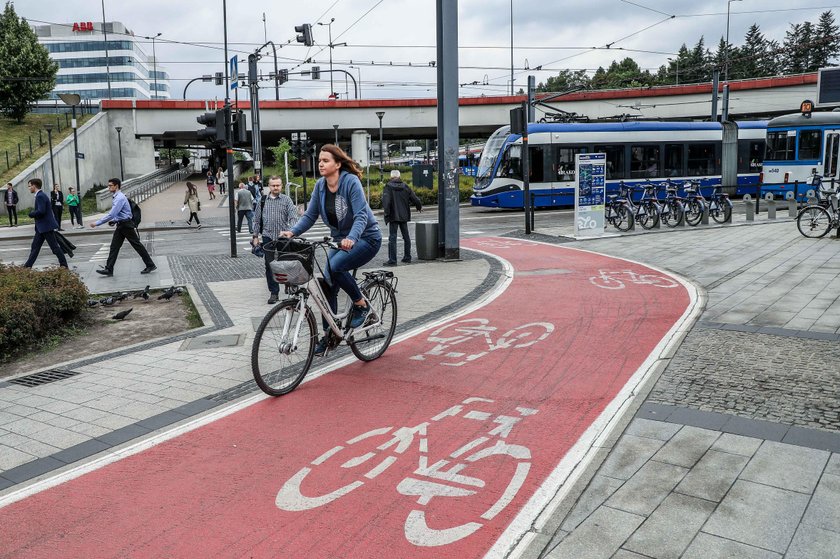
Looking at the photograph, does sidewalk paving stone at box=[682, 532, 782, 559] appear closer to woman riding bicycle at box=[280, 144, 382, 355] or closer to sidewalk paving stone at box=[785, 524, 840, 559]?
sidewalk paving stone at box=[785, 524, 840, 559]

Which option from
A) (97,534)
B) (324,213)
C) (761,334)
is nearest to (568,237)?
(761,334)

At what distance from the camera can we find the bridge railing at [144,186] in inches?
1427

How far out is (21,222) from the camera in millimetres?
30891

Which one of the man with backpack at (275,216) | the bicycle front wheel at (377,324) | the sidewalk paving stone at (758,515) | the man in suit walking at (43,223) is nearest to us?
the sidewalk paving stone at (758,515)

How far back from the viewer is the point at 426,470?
13.8 ft

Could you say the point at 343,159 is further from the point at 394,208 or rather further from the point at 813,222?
the point at 813,222

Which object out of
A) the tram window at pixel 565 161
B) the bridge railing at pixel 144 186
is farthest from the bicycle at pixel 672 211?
the bridge railing at pixel 144 186

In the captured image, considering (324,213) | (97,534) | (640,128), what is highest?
(640,128)

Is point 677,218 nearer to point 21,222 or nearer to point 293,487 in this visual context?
Answer: point 293,487

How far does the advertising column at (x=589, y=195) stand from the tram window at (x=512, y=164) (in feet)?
26.1

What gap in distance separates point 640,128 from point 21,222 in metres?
26.4

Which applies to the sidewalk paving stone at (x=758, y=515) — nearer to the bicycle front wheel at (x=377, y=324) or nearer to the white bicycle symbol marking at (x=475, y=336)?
the white bicycle symbol marking at (x=475, y=336)

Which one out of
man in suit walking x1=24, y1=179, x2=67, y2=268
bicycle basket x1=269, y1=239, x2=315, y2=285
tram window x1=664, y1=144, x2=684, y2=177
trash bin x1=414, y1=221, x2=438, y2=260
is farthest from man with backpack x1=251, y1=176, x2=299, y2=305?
tram window x1=664, y1=144, x2=684, y2=177

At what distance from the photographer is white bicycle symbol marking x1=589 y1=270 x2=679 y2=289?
1074 centimetres
